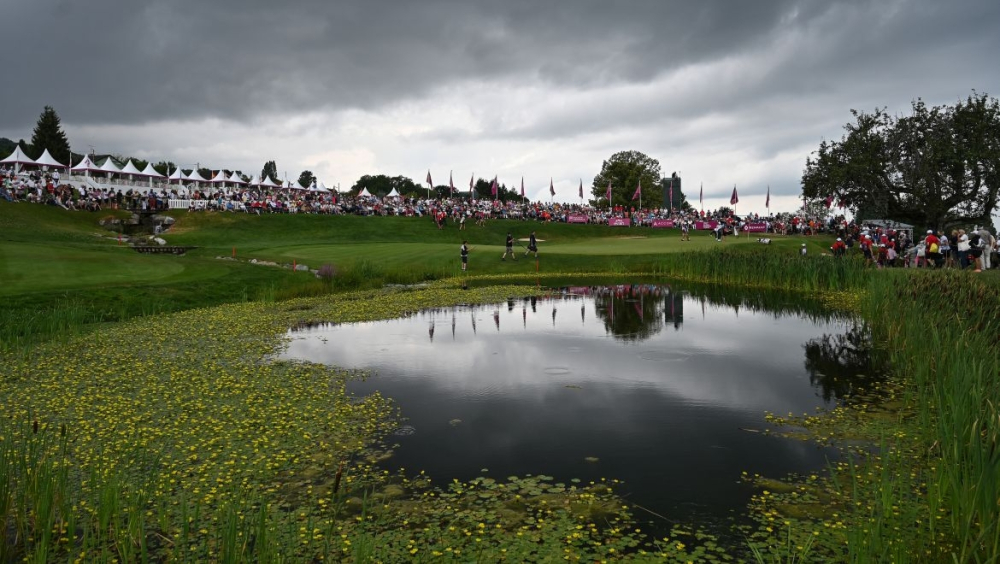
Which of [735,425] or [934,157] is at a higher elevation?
[934,157]

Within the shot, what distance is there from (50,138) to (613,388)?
12848 cm

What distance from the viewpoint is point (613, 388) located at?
Answer: 13.3 meters

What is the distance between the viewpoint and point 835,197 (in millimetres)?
59938

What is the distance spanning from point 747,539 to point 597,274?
3325cm

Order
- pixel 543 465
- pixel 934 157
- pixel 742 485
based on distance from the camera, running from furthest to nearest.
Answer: pixel 934 157
pixel 543 465
pixel 742 485

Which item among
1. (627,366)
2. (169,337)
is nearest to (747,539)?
(627,366)

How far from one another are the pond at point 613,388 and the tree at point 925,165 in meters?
38.3

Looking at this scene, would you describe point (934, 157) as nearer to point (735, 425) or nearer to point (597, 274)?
point (597, 274)

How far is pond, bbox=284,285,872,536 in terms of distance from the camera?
9.02 meters

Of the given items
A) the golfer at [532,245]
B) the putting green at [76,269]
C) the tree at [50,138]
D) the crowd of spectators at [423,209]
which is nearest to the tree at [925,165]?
the crowd of spectators at [423,209]

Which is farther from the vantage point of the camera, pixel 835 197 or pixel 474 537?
pixel 835 197

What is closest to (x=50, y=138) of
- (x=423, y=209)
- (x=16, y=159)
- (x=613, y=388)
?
(x=16, y=159)

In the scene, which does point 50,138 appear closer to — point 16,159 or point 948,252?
point 16,159

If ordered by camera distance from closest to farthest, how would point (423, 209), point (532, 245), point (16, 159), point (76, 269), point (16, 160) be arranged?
point (76, 269)
point (532, 245)
point (16, 160)
point (16, 159)
point (423, 209)
